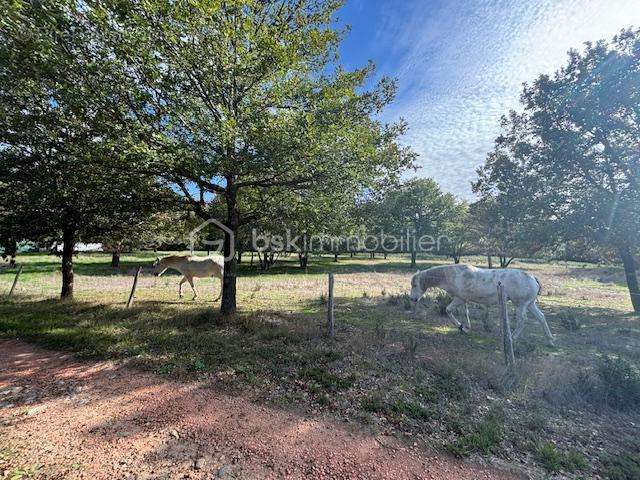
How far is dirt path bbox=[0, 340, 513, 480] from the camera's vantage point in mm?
3498

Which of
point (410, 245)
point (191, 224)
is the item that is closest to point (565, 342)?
point (191, 224)

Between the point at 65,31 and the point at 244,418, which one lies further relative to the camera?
the point at 65,31

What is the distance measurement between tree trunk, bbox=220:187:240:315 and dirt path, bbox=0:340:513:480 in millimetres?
4787

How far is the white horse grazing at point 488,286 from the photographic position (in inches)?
347

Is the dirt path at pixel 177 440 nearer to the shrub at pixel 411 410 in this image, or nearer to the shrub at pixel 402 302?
the shrub at pixel 411 410

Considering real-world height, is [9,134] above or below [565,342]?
above

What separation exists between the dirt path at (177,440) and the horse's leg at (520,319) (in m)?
6.20

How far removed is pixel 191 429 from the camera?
4.21 m

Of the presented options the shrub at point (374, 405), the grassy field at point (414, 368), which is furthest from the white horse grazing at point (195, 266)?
the shrub at point (374, 405)

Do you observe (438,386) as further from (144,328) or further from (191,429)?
(144,328)

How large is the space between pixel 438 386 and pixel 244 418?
3.71 meters

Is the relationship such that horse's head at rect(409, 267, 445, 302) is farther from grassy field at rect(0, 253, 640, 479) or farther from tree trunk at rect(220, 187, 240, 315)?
tree trunk at rect(220, 187, 240, 315)

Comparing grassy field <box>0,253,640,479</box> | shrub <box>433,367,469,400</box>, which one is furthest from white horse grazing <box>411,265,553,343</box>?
shrub <box>433,367,469,400</box>

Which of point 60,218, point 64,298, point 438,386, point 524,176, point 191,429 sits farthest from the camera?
point 524,176
